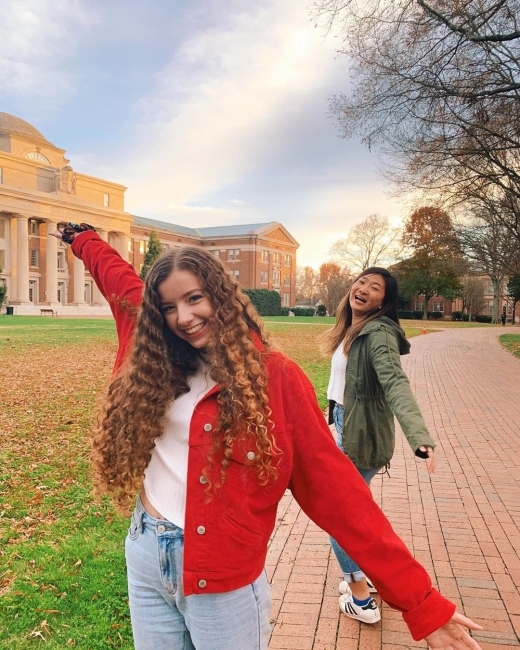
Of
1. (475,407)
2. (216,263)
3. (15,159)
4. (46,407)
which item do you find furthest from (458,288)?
(216,263)

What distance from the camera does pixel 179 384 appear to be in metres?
1.67

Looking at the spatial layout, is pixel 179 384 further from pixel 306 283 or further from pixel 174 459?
pixel 306 283

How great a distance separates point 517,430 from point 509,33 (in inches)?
379

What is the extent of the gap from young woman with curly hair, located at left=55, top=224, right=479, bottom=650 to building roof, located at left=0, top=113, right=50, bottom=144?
213 ft

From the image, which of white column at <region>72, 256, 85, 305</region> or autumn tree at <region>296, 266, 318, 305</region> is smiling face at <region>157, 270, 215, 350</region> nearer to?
white column at <region>72, 256, 85, 305</region>

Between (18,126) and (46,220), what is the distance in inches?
524

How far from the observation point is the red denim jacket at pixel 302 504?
1.47 meters

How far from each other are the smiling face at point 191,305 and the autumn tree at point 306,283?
10694 centimetres

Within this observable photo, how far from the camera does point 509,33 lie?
491 inches

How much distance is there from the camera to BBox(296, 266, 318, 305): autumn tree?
109 meters

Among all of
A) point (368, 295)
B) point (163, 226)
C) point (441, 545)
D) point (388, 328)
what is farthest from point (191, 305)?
point (163, 226)

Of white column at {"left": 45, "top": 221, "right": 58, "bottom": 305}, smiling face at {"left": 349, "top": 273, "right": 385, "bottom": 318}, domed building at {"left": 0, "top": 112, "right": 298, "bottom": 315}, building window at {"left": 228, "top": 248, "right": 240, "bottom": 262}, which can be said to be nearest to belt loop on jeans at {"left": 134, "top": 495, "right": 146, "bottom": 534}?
smiling face at {"left": 349, "top": 273, "right": 385, "bottom": 318}

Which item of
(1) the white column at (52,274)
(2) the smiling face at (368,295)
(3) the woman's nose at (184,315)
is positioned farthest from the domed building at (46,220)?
(3) the woman's nose at (184,315)

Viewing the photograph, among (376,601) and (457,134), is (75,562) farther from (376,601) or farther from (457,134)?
(457,134)
